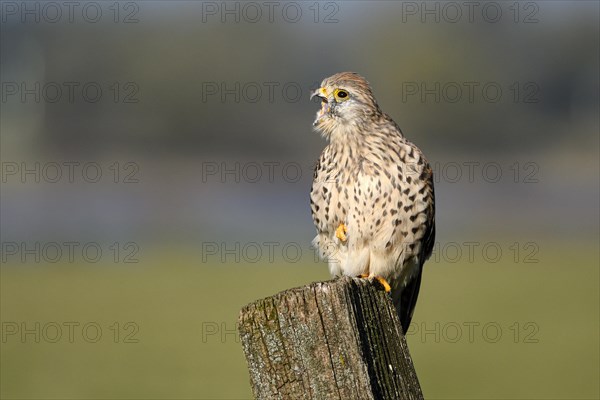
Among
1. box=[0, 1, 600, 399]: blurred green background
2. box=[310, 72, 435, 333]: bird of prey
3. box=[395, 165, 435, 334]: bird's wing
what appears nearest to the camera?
box=[310, 72, 435, 333]: bird of prey

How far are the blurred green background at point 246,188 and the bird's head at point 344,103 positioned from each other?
6862 mm

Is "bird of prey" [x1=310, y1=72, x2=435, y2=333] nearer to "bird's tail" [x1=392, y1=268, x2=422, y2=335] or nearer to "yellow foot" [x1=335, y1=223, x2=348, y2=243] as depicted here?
"yellow foot" [x1=335, y1=223, x2=348, y2=243]

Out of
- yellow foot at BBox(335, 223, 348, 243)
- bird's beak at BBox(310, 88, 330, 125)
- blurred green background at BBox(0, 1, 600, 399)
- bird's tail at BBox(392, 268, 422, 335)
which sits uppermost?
blurred green background at BBox(0, 1, 600, 399)

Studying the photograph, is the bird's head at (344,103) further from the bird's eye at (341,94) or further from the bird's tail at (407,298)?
the bird's tail at (407,298)

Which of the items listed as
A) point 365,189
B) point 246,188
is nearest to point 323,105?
point 365,189

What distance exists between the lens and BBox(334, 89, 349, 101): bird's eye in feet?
20.2

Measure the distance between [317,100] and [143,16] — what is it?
57.7 metres

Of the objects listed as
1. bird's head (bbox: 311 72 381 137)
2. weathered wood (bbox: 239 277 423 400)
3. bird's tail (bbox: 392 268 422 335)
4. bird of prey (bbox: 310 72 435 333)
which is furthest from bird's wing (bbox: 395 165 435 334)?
weathered wood (bbox: 239 277 423 400)

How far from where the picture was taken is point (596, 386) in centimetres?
1323

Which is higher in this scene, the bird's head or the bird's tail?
the bird's head

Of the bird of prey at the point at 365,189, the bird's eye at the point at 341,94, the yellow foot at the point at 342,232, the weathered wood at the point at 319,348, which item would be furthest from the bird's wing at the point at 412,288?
the weathered wood at the point at 319,348

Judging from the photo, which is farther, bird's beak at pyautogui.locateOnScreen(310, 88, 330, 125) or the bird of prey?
bird's beak at pyautogui.locateOnScreen(310, 88, 330, 125)

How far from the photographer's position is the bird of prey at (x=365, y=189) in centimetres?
598

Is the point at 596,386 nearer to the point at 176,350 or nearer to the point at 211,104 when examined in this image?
the point at 176,350
